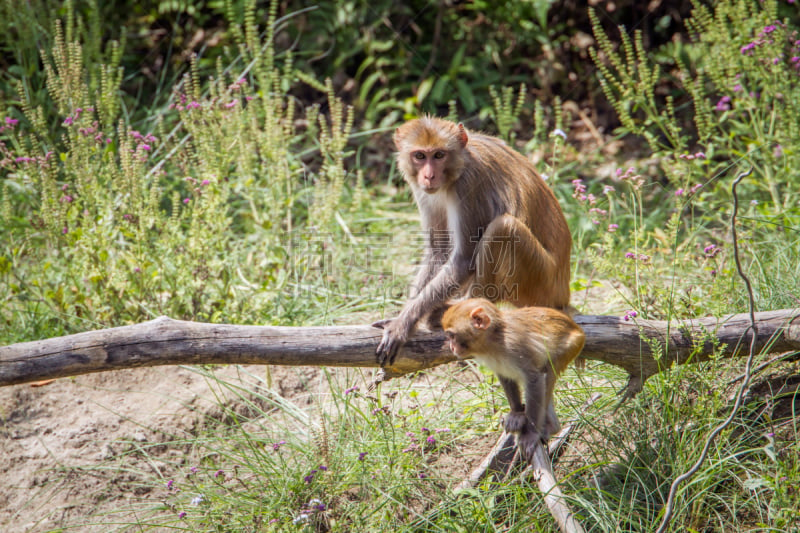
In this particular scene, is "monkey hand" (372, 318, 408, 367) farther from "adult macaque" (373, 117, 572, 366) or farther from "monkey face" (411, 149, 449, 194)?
"monkey face" (411, 149, 449, 194)

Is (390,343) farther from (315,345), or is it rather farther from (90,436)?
(90,436)

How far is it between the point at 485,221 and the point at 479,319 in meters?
1.13

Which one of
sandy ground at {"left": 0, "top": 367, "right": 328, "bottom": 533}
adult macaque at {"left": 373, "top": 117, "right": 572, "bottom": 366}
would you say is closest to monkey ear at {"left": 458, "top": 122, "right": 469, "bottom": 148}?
adult macaque at {"left": 373, "top": 117, "right": 572, "bottom": 366}

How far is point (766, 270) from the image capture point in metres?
4.92

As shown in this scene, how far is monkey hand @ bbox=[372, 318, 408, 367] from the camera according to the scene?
3986mm

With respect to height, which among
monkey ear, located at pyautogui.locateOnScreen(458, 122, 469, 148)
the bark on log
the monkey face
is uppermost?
monkey ear, located at pyautogui.locateOnScreen(458, 122, 469, 148)

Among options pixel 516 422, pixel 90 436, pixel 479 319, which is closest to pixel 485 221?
pixel 479 319

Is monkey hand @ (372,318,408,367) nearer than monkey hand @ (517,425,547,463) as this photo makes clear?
No

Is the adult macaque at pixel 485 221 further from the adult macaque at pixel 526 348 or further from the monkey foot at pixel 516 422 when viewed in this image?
the monkey foot at pixel 516 422

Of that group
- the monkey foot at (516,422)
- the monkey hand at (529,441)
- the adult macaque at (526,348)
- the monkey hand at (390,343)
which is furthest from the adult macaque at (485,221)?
the monkey hand at (529,441)

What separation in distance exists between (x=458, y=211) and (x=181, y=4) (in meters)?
6.57

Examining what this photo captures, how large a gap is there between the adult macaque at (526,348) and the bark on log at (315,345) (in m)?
0.27

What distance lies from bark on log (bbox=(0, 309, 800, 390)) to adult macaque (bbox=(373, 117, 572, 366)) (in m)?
0.51

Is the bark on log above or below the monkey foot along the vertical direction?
above
